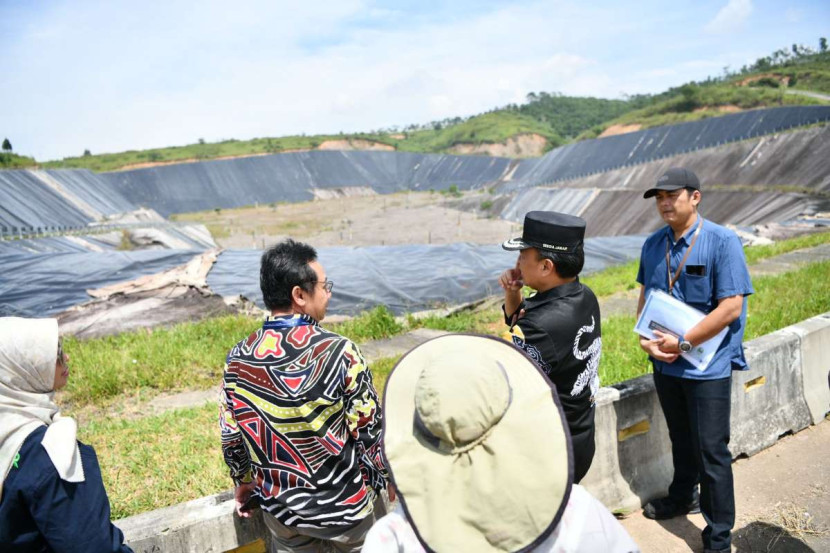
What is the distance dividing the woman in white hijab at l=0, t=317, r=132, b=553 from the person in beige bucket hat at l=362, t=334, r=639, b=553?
3.12 feet

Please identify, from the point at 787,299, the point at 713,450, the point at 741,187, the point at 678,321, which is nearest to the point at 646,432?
the point at 713,450

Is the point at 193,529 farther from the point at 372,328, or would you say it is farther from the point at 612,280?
Result: the point at 612,280

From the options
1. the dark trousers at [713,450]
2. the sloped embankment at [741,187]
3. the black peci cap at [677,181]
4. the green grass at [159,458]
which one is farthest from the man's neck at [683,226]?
the sloped embankment at [741,187]

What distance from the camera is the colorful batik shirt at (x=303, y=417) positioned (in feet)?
6.61

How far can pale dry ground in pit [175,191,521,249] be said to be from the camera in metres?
25.8

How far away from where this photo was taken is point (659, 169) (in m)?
26.5

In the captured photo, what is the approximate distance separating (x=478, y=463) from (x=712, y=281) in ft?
6.96

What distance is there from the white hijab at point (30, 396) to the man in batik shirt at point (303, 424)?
0.55 m

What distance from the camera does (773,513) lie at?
3.35 metres

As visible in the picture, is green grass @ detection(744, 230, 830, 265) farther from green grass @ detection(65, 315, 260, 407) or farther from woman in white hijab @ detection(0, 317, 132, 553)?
woman in white hijab @ detection(0, 317, 132, 553)

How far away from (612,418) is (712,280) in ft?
3.34

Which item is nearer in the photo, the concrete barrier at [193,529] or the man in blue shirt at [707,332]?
the concrete barrier at [193,529]

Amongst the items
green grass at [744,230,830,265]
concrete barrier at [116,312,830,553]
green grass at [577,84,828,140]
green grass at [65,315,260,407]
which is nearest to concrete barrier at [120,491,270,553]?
concrete barrier at [116,312,830,553]

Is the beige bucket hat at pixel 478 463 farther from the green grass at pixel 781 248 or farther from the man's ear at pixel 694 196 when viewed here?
the green grass at pixel 781 248
